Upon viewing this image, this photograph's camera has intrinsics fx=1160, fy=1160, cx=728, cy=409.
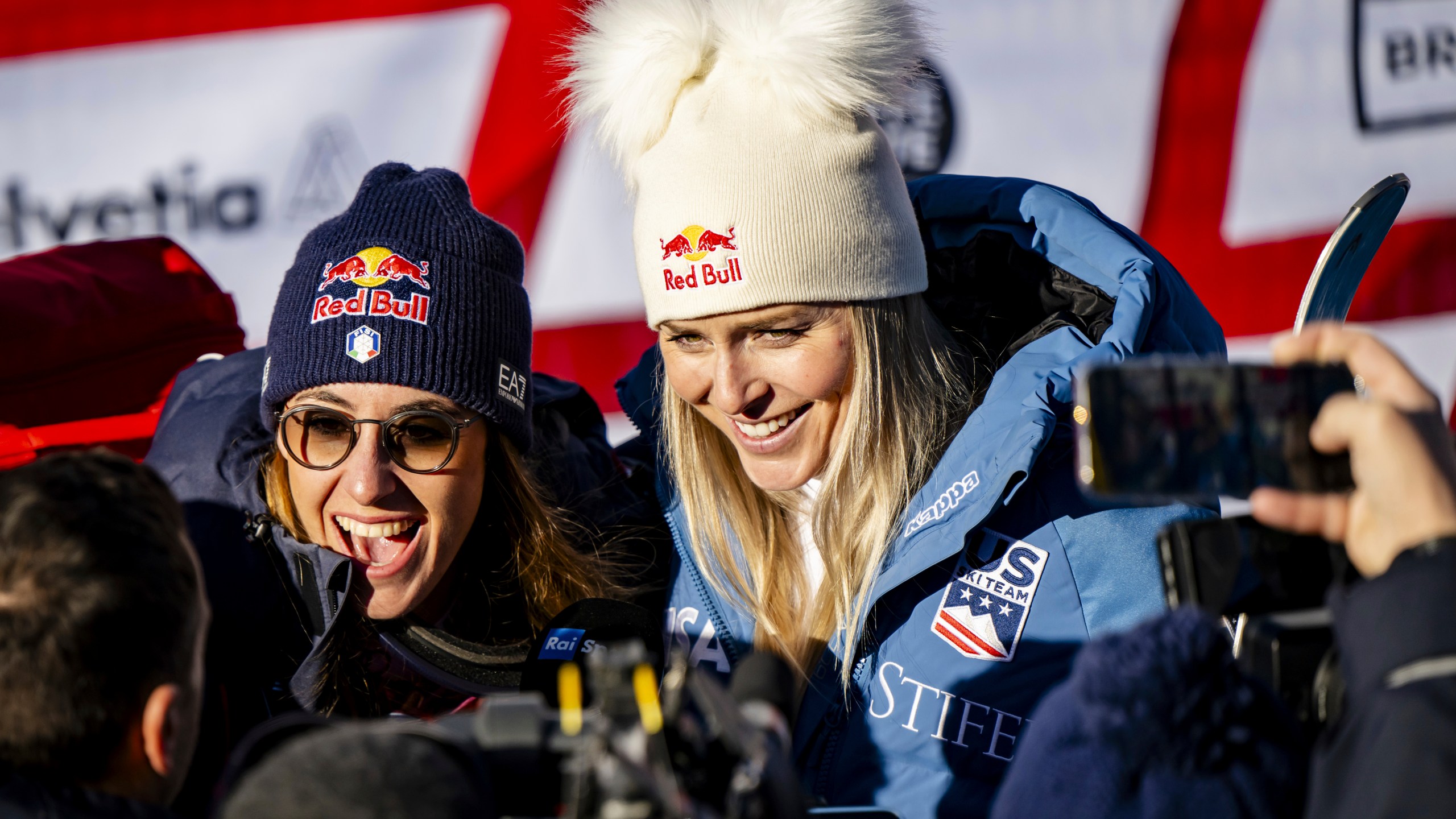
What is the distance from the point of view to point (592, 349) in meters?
4.25

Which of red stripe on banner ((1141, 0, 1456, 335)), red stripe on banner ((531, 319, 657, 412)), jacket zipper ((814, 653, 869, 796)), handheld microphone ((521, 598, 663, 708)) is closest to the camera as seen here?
handheld microphone ((521, 598, 663, 708))

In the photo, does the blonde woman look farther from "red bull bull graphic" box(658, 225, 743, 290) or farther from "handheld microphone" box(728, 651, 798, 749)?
"handheld microphone" box(728, 651, 798, 749)

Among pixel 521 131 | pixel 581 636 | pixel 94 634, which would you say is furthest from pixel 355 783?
pixel 521 131

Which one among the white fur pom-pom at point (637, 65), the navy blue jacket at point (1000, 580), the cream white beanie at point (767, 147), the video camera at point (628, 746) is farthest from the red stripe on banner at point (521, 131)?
the video camera at point (628, 746)

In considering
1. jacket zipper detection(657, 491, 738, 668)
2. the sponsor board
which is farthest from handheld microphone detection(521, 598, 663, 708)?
the sponsor board

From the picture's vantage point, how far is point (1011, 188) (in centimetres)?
224

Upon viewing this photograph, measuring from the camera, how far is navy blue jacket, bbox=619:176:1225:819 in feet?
5.82

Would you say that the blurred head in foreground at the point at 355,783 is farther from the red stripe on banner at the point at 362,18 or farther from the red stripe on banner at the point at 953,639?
the red stripe on banner at the point at 362,18

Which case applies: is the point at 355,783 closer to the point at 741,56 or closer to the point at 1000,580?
the point at 1000,580

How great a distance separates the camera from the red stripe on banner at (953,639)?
1.81m

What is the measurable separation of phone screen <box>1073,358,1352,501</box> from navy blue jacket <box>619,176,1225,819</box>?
699 millimetres

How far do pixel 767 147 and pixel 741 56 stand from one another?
7.0 inches

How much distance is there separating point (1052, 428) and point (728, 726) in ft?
3.26

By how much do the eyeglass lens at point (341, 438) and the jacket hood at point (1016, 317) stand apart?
1.74ft
